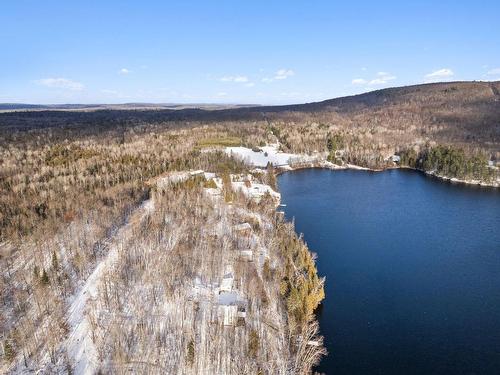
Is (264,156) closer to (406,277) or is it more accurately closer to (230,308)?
(406,277)

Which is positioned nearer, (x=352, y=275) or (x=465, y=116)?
(x=352, y=275)

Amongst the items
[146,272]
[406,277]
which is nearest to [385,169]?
[406,277]

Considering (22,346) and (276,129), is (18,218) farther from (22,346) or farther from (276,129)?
(276,129)

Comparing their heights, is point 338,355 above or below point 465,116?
below

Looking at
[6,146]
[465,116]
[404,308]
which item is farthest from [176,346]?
[465,116]

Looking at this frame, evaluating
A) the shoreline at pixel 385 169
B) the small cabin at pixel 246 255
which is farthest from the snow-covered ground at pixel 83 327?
Result: the shoreline at pixel 385 169

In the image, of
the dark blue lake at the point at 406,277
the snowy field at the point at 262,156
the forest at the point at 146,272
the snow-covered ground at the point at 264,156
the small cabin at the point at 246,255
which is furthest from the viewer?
the snow-covered ground at the point at 264,156

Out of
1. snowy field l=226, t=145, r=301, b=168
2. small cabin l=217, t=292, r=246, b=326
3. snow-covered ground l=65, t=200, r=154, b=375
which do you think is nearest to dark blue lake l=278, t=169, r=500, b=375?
small cabin l=217, t=292, r=246, b=326

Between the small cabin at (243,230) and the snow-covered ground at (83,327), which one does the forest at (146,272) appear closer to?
the snow-covered ground at (83,327)
